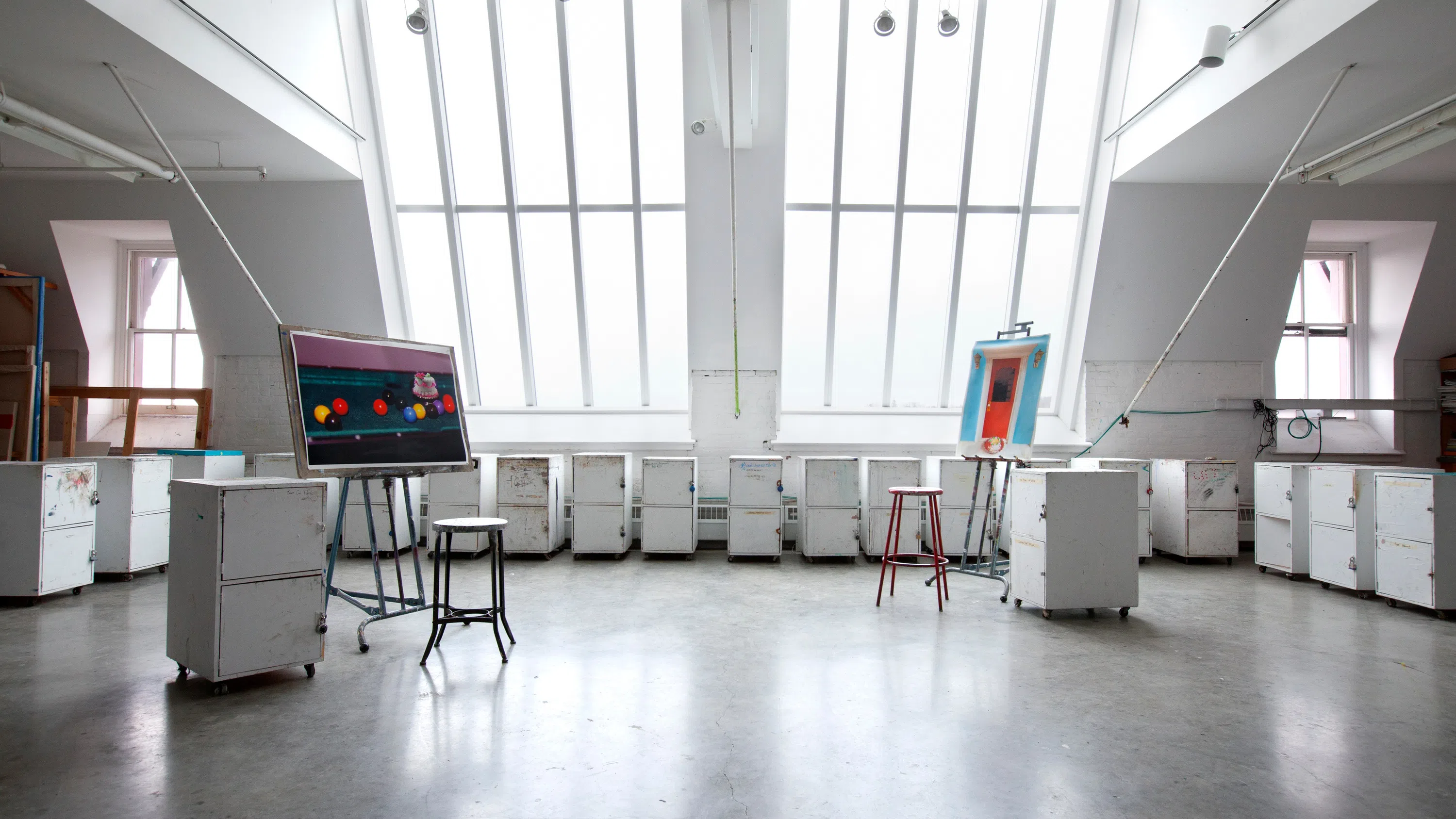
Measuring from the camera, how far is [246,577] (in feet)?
10.1

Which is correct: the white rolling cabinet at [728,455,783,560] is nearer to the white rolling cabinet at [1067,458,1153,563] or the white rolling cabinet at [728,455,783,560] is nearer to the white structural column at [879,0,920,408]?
the white structural column at [879,0,920,408]

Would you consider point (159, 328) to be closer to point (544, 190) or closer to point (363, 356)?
point (544, 190)

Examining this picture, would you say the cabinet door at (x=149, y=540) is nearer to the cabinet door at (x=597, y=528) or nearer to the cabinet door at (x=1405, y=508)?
the cabinet door at (x=597, y=528)

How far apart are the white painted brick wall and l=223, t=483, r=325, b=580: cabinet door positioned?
459 cm

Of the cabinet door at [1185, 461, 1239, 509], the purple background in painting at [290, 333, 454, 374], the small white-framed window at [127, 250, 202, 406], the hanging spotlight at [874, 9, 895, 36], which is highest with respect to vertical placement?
→ the hanging spotlight at [874, 9, 895, 36]

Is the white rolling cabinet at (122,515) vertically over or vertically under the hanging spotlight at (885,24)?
under

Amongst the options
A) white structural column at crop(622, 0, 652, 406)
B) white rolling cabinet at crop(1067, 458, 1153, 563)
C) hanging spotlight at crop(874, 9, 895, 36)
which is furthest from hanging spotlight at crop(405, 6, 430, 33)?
white rolling cabinet at crop(1067, 458, 1153, 563)

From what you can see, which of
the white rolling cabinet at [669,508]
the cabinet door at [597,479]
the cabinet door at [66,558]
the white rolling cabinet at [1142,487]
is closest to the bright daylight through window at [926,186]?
the white rolling cabinet at [1142,487]

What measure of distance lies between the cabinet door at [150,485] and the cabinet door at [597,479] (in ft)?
9.67

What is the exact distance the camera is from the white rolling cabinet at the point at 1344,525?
4957 mm

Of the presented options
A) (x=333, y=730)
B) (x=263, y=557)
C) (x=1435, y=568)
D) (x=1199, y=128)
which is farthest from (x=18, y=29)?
(x=1435, y=568)

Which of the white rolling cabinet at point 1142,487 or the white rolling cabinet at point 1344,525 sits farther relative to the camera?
the white rolling cabinet at point 1142,487

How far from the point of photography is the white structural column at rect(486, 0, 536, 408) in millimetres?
6328

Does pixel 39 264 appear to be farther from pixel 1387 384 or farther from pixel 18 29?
pixel 1387 384
